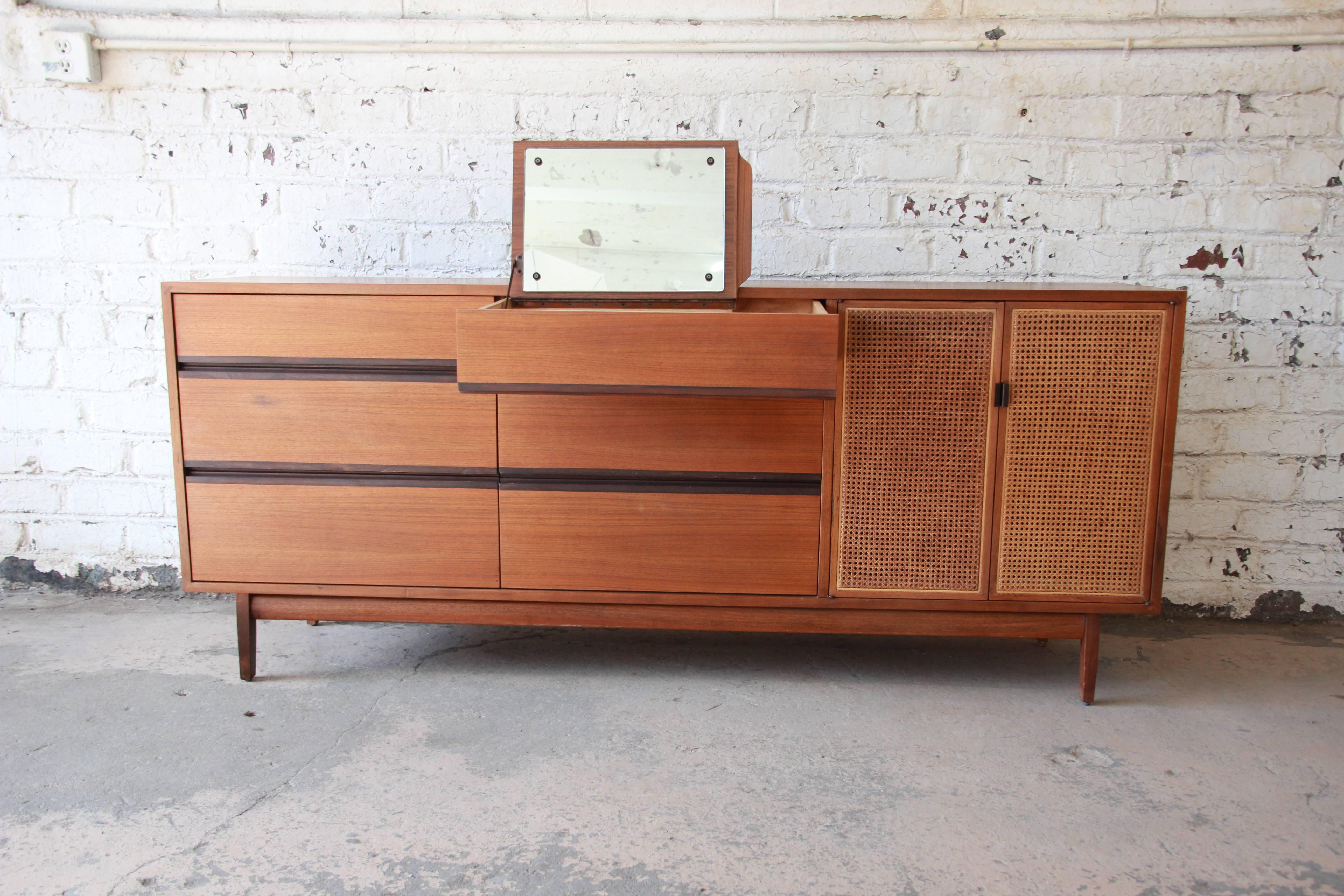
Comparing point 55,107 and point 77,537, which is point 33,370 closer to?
point 77,537

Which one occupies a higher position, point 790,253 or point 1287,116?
point 1287,116

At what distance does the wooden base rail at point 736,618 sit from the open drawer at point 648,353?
550 millimetres

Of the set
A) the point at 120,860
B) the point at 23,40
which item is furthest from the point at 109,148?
the point at 120,860

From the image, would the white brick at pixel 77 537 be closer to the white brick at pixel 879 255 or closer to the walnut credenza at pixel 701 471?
the walnut credenza at pixel 701 471

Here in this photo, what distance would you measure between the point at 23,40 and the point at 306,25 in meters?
0.73

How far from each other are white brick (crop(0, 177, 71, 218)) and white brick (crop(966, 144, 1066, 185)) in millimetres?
2319

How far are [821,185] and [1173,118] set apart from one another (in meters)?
0.85

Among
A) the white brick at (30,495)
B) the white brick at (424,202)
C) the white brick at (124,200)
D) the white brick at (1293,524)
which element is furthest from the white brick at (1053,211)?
the white brick at (30,495)

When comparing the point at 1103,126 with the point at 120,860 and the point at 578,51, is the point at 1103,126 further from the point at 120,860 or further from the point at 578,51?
the point at 120,860

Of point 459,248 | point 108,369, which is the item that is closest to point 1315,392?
point 459,248

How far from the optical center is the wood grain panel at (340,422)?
77.7 inches

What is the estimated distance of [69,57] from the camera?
2426 millimetres

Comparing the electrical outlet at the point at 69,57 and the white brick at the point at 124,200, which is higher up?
the electrical outlet at the point at 69,57

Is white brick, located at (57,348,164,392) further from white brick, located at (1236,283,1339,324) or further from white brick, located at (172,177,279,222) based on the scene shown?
white brick, located at (1236,283,1339,324)
